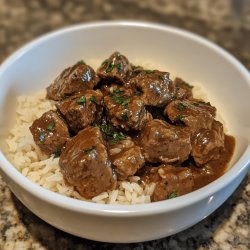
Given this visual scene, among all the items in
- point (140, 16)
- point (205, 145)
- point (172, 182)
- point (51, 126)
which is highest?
point (205, 145)

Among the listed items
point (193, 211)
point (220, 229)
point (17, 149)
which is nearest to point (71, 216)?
point (193, 211)

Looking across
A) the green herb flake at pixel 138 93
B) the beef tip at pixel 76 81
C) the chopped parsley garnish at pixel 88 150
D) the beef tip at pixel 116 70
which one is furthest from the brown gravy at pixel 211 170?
the beef tip at pixel 76 81

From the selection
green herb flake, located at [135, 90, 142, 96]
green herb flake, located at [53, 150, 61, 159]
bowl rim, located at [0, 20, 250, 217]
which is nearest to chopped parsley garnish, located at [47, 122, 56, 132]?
green herb flake, located at [53, 150, 61, 159]

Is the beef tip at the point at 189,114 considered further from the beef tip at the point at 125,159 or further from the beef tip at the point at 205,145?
the beef tip at the point at 125,159

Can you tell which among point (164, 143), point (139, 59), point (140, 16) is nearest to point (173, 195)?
point (164, 143)

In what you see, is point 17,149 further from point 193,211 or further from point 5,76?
point 193,211

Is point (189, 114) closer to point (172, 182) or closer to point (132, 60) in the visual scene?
point (172, 182)
